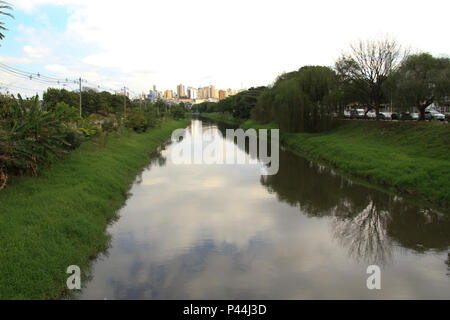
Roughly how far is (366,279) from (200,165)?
1572cm

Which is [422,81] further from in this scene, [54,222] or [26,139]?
[54,222]

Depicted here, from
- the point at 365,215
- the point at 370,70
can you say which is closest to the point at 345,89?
the point at 370,70

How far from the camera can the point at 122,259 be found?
28.4ft

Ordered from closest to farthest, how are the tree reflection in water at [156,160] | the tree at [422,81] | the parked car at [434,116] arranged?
the tree reflection in water at [156,160] < the tree at [422,81] < the parked car at [434,116]

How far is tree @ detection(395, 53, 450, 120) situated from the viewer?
955 inches

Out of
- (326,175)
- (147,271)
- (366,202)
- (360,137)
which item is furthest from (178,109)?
(147,271)

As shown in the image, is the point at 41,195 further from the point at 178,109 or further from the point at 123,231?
the point at 178,109

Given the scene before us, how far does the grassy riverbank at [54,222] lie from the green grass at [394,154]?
11.5 meters

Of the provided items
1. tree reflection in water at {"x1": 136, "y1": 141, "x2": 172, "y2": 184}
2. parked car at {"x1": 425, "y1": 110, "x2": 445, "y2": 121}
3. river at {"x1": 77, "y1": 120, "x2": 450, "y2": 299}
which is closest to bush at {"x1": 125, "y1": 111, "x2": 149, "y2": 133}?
tree reflection in water at {"x1": 136, "y1": 141, "x2": 172, "y2": 184}

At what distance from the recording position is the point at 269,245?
962 centimetres

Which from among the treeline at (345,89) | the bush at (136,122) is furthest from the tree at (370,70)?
the bush at (136,122)

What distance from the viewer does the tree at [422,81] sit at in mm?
24250

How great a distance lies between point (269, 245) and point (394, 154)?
1280 centimetres

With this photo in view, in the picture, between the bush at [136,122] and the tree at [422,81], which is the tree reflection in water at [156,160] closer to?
the bush at [136,122]
